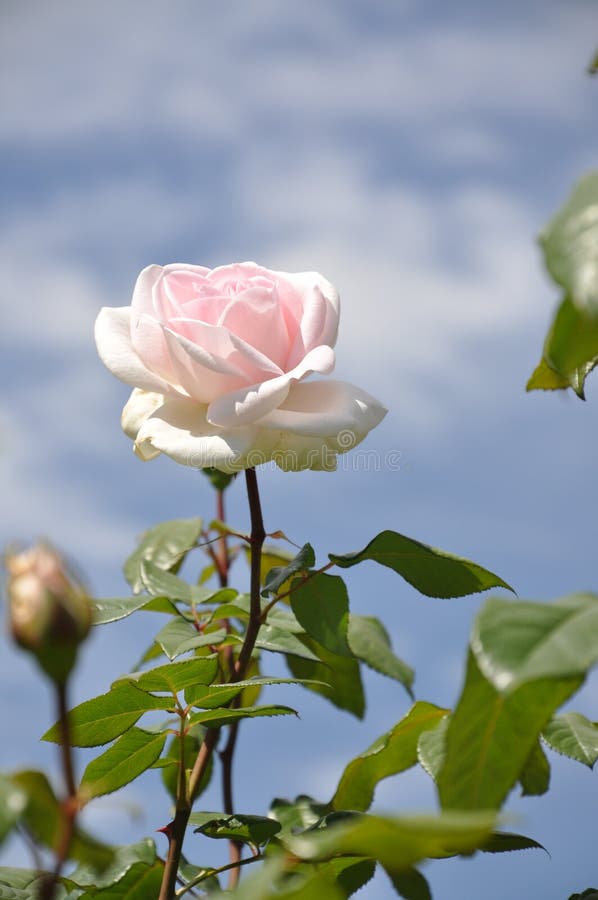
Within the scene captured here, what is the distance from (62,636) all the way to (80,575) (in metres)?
0.04

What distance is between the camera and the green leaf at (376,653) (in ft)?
5.65

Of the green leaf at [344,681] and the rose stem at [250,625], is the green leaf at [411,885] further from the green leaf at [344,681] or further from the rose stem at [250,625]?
the green leaf at [344,681]

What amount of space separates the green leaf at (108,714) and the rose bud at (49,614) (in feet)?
1.64

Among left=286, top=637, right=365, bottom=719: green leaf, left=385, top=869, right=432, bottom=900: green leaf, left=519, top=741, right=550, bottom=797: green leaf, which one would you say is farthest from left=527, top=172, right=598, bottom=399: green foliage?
left=286, top=637, right=365, bottom=719: green leaf

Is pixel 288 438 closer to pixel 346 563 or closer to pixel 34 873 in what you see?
pixel 346 563

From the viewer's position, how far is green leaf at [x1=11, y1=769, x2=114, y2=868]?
0.59 metres

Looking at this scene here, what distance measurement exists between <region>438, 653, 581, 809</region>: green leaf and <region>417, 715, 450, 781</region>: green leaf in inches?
Result: 14.9

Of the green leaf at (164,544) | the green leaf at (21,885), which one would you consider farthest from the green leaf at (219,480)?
the green leaf at (21,885)

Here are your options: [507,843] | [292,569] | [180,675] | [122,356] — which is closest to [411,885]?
[507,843]

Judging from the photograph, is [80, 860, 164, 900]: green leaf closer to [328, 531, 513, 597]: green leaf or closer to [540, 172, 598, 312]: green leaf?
[328, 531, 513, 597]: green leaf

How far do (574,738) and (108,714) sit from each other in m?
0.55

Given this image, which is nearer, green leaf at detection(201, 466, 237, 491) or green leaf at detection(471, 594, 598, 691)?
green leaf at detection(471, 594, 598, 691)

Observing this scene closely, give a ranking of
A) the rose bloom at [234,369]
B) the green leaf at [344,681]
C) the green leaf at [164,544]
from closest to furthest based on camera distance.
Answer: the rose bloom at [234,369] → the green leaf at [344,681] → the green leaf at [164,544]

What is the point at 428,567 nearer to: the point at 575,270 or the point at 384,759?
the point at 384,759
